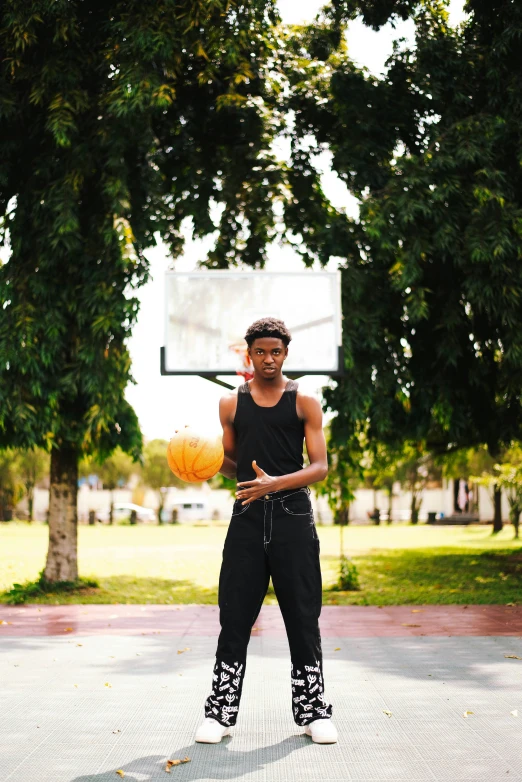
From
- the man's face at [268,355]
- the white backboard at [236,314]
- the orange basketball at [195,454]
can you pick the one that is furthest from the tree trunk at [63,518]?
the man's face at [268,355]

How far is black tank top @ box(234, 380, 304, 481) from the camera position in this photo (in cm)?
457

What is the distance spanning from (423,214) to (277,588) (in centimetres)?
817

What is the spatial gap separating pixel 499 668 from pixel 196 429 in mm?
3452

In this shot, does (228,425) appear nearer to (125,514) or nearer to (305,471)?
(305,471)

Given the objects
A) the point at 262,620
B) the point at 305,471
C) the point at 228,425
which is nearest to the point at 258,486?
the point at 305,471

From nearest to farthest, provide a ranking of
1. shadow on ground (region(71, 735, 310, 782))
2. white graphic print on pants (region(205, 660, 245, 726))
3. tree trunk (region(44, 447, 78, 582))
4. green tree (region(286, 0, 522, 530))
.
Answer: shadow on ground (region(71, 735, 310, 782))
white graphic print on pants (region(205, 660, 245, 726))
green tree (region(286, 0, 522, 530))
tree trunk (region(44, 447, 78, 582))

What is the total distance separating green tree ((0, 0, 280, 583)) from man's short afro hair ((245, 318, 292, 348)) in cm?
670

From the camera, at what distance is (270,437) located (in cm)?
458

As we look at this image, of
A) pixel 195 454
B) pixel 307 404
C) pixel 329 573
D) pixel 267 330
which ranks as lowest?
pixel 329 573

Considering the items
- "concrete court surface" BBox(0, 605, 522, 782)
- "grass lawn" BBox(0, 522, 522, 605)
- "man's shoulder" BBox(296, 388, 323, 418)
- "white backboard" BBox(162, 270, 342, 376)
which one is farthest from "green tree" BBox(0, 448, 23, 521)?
"man's shoulder" BBox(296, 388, 323, 418)

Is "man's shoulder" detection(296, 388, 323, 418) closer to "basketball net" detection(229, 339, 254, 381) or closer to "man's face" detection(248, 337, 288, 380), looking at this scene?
"man's face" detection(248, 337, 288, 380)

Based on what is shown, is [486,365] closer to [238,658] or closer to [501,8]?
[501,8]

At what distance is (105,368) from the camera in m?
11.5

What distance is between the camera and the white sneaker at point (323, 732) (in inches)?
178
